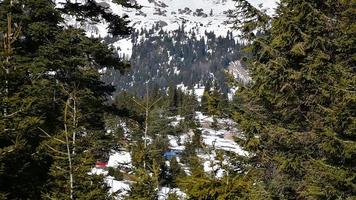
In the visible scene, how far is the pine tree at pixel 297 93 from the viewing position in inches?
482

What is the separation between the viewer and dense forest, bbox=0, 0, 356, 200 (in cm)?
938

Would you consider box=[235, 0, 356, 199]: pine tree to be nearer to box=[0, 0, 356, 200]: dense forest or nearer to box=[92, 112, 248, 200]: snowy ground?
box=[0, 0, 356, 200]: dense forest

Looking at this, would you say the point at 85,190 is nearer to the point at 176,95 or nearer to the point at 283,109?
the point at 283,109

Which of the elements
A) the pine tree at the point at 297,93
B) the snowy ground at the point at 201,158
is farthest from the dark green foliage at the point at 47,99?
the pine tree at the point at 297,93

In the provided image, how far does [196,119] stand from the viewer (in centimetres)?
1462

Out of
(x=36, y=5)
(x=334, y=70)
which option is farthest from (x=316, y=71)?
(x=36, y=5)

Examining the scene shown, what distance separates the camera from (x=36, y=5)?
54.6ft

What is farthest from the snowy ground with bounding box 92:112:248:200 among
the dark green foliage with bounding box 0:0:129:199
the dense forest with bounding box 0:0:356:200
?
the dark green foliage with bounding box 0:0:129:199

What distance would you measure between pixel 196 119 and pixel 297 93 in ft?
10.1

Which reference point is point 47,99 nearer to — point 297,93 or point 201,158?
point 297,93

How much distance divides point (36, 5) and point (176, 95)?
354ft

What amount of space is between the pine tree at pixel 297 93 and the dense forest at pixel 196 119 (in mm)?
39

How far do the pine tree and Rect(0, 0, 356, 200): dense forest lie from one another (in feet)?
0.13

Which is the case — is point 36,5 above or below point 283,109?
above
